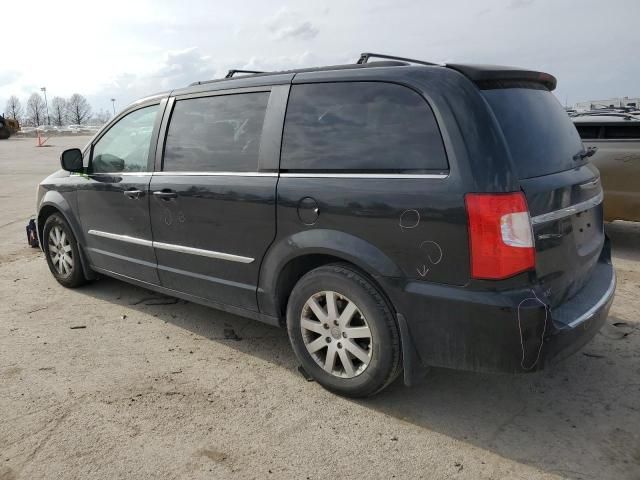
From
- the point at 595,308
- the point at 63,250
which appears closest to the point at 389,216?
the point at 595,308

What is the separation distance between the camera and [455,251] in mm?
2539

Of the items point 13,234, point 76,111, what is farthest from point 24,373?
point 76,111

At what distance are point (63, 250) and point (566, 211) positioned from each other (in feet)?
14.8

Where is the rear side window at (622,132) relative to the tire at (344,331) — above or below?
above

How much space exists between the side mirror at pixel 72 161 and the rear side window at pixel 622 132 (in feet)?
18.9

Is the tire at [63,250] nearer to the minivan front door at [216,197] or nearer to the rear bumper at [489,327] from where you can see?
the minivan front door at [216,197]

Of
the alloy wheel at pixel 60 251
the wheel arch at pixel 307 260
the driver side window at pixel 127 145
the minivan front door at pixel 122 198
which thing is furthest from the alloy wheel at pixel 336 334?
the alloy wheel at pixel 60 251

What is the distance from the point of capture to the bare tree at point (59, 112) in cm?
12150

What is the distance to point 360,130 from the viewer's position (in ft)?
9.47

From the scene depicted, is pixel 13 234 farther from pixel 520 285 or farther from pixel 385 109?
pixel 520 285

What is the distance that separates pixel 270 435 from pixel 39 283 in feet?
12.5

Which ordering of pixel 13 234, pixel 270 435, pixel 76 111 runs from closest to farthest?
pixel 270 435, pixel 13 234, pixel 76 111

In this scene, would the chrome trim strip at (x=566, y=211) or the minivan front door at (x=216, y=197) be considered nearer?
the chrome trim strip at (x=566, y=211)

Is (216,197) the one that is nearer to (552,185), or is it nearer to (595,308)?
(552,185)
